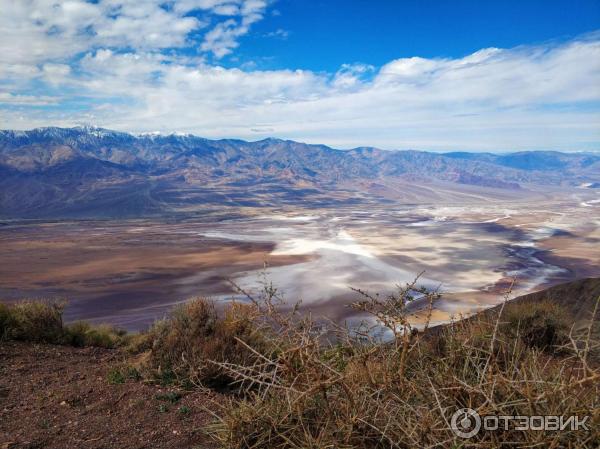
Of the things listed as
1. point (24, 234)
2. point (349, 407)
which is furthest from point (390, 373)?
point (24, 234)

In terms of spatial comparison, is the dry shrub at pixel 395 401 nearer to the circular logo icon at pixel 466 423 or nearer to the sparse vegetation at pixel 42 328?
the circular logo icon at pixel 466 423

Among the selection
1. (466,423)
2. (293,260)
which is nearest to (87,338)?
(466,423)

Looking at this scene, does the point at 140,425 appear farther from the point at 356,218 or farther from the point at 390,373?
the point at 356,218

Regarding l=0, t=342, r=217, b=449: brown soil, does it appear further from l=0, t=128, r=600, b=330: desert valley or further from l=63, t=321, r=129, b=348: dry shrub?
l=0, t=128, r=600, b=330: desert valley

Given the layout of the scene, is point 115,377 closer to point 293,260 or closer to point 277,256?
point 293,260

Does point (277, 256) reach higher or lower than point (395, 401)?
lower

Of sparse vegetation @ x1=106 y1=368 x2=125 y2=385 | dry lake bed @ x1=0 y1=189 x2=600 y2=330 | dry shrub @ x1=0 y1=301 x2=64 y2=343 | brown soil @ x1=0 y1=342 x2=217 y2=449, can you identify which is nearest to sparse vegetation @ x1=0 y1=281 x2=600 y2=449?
brown soil @ x1=0 y1=342 x2=217 y2=449
